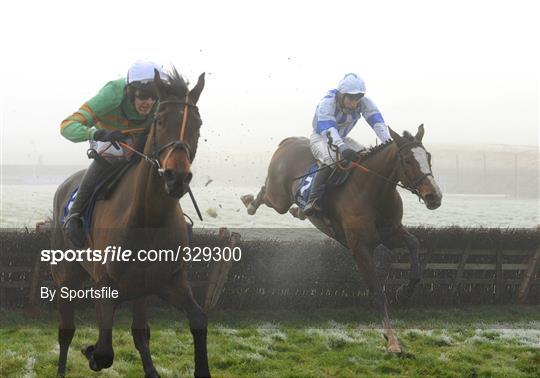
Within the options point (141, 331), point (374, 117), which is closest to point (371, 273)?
point (374, 117)

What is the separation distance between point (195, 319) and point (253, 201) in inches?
241

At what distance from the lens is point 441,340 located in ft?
25.7

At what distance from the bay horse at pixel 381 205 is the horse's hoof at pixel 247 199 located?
7.00 feet

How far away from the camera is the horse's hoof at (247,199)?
10.7 meters

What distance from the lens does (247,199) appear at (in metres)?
10.7

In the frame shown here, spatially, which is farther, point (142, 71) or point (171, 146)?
point (142, 71)

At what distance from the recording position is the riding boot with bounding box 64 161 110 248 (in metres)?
5.36

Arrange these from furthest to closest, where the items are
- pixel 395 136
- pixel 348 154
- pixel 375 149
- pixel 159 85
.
→ pixel 375 149 → pixel 348 154 → pixel 395 136 → pixel 159 85

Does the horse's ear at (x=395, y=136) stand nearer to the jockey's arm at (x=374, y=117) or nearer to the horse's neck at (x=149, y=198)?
the jockey's arm at (x=374, y=117)

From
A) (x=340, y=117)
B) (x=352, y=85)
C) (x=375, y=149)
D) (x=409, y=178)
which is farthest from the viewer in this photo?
(x=340, y=117)

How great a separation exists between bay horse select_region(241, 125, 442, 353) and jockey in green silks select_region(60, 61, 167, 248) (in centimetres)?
329

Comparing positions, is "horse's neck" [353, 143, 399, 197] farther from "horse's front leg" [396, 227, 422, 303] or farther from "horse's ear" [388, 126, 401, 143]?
"horse's front leg" [396, 227, 422, 303]

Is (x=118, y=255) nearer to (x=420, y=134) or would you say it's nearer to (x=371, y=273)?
(x=371, y=273)

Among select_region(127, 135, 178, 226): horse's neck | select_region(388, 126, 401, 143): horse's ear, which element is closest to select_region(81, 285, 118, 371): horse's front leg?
select_region(127, 135, 178, 226): horse's neck
